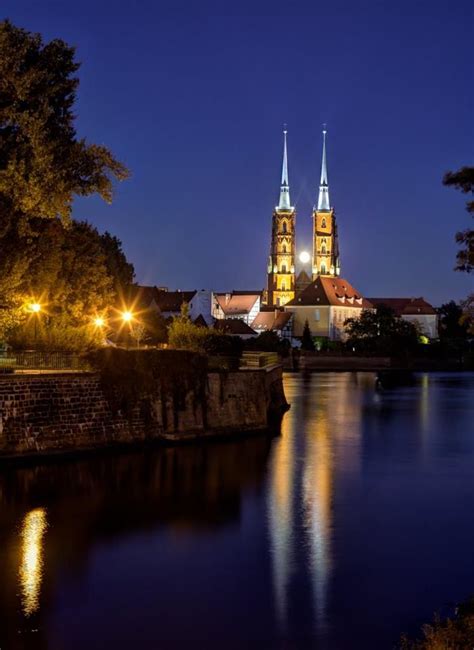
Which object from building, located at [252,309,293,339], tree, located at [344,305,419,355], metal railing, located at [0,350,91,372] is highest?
building, located at [252,309,293,339]

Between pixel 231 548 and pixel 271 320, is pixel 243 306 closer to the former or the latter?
pixel 271 320

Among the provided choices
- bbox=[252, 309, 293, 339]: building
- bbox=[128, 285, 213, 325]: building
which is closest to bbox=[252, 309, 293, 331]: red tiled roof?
bbox=[252, 309, 293, 339]: building

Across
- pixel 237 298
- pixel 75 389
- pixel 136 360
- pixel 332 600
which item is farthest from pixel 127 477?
pixel 237 298

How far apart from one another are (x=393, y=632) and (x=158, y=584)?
4809mm

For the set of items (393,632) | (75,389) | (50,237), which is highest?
(50,237)

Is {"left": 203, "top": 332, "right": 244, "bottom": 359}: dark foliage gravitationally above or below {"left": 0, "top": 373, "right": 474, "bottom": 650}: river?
above

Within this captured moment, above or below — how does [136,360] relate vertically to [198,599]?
above

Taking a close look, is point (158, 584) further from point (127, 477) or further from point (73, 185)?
point (73, 185)

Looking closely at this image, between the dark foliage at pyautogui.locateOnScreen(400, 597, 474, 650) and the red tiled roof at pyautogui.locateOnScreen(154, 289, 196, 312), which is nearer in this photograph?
the dark foliage at pyautogui.locateOnScreen(400, 597, 474, 650)

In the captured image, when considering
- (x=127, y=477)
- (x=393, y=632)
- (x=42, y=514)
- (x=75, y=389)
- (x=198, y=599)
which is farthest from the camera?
(x=75, y=389)

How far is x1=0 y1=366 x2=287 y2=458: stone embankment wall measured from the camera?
29.1 meters

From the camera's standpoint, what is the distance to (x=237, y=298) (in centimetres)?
18450

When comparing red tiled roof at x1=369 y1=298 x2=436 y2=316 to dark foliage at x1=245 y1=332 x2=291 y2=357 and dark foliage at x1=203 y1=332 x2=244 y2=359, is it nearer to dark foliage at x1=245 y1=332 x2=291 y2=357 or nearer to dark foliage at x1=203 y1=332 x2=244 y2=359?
dark foliage at x1=245 y1=332 x2=291 y2=357

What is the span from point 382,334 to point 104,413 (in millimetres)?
104731
